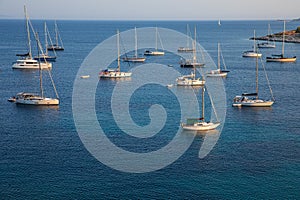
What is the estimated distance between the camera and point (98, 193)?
36312 mm

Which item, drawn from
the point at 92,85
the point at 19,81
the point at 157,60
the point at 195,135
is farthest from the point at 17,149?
the point at 157,60

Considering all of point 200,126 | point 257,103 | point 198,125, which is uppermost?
point 257,103

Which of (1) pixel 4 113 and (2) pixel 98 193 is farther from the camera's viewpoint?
(1) pixel 4 113

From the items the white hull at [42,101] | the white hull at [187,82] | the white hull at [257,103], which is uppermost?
the white hull at [187,82]

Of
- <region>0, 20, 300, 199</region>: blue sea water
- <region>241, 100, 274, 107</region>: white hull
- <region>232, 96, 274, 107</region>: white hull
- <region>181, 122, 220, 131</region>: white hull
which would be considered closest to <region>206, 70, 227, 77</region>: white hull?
<region>0, 20, 300, 199</region>: blue sea water

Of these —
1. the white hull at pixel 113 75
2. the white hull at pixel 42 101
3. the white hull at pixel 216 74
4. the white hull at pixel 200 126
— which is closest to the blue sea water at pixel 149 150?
the white hull at pixel 42 101

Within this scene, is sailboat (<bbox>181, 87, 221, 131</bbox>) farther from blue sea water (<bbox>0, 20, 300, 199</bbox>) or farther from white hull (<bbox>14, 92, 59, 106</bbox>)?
white hull (<bbox>14, 92, 59, 106</bbox>)

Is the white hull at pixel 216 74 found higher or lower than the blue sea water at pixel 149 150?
higher

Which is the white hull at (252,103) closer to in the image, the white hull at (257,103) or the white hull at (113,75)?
the white hull at (257,103)

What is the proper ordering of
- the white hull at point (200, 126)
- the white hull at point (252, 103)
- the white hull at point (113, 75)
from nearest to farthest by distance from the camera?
the white hull at point (200, 126) → the white hull at point (252, 103) → the white hull at point (113, 75)

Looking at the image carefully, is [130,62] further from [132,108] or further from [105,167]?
[105,167]

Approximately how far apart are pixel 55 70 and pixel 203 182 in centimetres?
6989

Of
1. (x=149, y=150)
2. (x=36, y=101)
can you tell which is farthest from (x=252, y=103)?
(x=36, y=101)

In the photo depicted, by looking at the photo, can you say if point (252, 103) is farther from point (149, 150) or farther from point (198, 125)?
point (149, 150)
